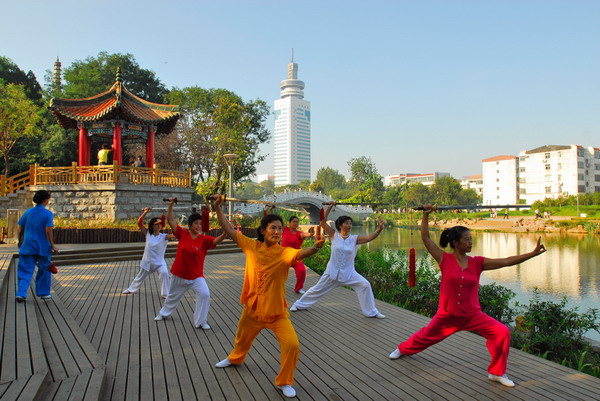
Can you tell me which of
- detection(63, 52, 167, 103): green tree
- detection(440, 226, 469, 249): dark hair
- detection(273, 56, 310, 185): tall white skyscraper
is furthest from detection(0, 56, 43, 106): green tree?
detection(273, 56, 310, 185): tall white skyscraper

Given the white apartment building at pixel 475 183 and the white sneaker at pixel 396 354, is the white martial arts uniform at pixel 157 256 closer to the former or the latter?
the white sneaker at pixel 396 354

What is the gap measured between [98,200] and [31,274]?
12.2 metres

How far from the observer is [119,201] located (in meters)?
17.0

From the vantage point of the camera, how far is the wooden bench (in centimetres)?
296

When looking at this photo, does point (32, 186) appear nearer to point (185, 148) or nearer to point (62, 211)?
point (62, 211)

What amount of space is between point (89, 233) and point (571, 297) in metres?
15.4

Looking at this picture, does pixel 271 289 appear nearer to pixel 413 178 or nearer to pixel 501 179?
pixel 501 179

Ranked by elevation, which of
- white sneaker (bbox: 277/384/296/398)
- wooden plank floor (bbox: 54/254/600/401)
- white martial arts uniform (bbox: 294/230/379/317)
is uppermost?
white martial arts uniform (bbox: 294/230/379/317)

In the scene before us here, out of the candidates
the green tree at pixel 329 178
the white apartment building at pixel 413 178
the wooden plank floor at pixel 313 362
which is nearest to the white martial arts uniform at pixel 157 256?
the wooden plank floor at pixel 313 362

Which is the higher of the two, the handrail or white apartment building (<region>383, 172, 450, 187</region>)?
white apartment building (<region>383, 172, 450, 187</region>)

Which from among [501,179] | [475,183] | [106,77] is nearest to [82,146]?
[106,77]

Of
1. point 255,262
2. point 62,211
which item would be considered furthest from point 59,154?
point 255,262

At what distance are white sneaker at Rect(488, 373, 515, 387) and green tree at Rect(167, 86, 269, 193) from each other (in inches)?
1004

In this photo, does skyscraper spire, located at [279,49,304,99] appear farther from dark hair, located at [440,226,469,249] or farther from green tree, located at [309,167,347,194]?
dark hair, located at [440,226,469,249]
